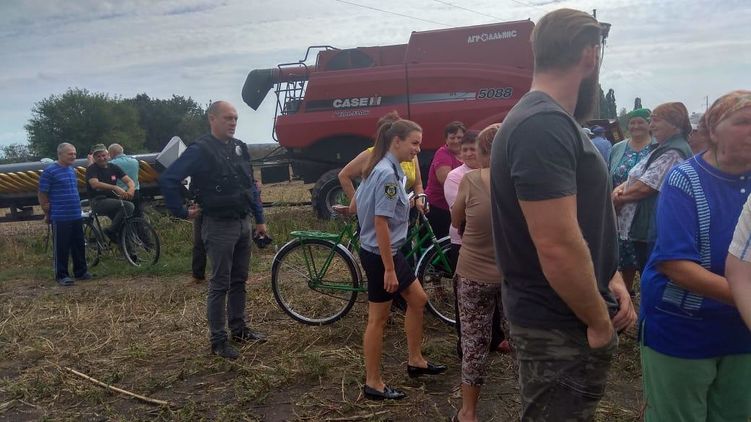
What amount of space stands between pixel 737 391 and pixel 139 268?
756 cm

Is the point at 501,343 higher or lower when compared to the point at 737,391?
lower

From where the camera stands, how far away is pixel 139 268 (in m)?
8.26

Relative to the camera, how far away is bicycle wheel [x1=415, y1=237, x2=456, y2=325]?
5.13 metres

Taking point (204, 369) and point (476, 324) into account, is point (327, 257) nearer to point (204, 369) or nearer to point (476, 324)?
point (204, 369)

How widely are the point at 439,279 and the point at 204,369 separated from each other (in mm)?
2041

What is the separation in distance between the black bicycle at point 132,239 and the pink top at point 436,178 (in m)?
4.74

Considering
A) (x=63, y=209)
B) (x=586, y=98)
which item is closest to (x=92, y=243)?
(x=63, y=209)

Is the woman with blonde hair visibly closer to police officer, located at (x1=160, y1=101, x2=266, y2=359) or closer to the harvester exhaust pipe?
police officer, located at (x1=160, y1=101, x2=266, y2=359)

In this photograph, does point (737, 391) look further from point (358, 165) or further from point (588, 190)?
point (358, 165)

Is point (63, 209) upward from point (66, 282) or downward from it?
upward

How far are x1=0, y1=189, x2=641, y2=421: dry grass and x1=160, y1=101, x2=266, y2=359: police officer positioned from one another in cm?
45

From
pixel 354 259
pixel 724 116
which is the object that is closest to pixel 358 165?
pixel 354 259

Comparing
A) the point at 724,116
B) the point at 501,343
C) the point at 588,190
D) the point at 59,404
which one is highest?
the point at 724,116

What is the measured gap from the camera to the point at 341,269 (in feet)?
17.5
